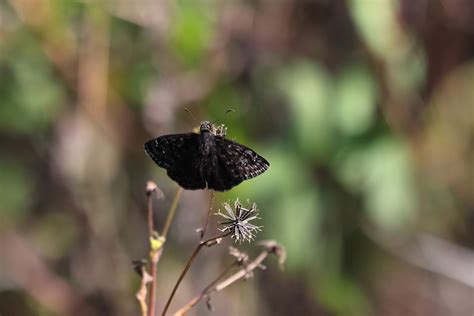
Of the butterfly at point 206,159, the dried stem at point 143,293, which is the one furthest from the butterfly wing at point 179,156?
the dried stem at point 143,293

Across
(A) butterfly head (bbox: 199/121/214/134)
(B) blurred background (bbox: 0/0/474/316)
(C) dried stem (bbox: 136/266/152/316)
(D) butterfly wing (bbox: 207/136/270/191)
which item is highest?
(B) blurred background (bbox: 0/0/474/316)

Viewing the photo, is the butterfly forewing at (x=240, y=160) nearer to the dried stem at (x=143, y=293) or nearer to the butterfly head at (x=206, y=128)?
the butterfly head at (x=206, y=128)

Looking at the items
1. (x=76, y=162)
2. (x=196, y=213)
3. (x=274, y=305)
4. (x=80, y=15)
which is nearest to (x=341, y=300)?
(x=274, y=305)

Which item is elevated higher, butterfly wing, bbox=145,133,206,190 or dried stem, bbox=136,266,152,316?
butterfly wing, bbox=145,133,206,190

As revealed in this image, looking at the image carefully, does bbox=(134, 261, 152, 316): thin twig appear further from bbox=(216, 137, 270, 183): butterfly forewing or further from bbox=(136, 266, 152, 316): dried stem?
bbox=(216, 137, 270, 183): butterfly forewing

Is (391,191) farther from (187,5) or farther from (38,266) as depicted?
(38,266)

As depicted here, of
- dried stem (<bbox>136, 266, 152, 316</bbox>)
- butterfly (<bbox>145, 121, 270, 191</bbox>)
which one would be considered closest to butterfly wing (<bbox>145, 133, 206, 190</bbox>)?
butterfly (<bbox>145, 121, 270, 191</bbox>)
